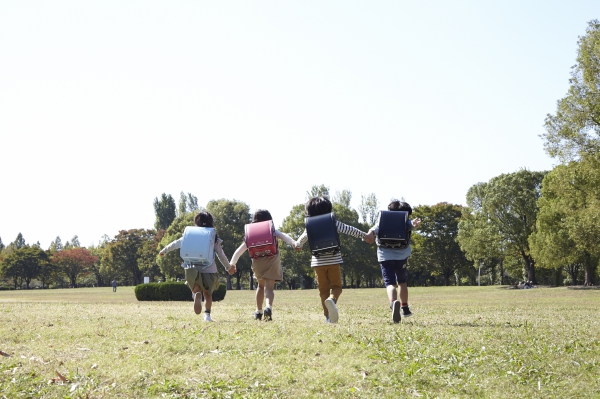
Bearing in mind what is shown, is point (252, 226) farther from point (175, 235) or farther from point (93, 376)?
point (175, 235)

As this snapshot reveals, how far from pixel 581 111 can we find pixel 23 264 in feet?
333

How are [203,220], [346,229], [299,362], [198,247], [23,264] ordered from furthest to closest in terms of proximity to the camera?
[23,264] → [203,220] → [198,247] → [346,229] → [299,362]

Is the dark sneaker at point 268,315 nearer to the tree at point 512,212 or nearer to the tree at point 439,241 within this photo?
the tree at point 512,212

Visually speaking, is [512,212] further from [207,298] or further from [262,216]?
[207,298]

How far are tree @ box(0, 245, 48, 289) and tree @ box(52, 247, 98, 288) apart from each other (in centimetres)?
455

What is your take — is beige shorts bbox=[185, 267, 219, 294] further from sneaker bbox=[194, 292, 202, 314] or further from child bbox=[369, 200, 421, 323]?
child bbox=[369, 200, 421, 323]

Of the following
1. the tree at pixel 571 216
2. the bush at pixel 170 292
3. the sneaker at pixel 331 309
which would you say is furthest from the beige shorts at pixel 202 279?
the tree at pixel 571 216

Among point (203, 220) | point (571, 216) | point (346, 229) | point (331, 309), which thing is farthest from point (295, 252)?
point (331, 309)

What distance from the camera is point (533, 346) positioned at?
7.73 meters

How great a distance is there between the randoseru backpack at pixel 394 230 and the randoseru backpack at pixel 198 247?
3.35m

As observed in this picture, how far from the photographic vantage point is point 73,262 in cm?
11631

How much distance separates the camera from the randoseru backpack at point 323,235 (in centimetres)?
1032

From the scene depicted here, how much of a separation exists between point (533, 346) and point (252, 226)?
17.7ft

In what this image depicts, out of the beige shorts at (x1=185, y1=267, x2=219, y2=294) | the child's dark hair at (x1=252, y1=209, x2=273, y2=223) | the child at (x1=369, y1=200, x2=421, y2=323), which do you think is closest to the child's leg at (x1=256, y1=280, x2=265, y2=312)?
the beige shorts at (x1=185, y1=267, x2=219, y2=294)
